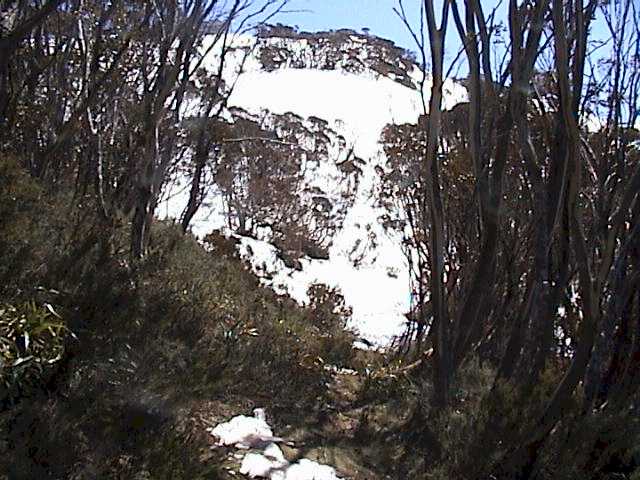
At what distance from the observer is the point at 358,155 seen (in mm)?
31469

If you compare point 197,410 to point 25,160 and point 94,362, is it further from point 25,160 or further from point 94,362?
point 25,160

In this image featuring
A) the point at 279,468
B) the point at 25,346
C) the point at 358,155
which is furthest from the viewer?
the point at 358,155

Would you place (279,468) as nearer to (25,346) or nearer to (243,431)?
(243,431)

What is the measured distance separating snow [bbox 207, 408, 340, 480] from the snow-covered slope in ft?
16.9

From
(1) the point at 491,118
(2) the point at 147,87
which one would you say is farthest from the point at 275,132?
(1) the point at 491,118

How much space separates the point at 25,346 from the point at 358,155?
28.4 metres

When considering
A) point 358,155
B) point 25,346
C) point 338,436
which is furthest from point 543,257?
point 358,155

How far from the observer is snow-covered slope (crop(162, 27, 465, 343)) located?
1577 centimetres

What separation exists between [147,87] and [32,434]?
17.9ft

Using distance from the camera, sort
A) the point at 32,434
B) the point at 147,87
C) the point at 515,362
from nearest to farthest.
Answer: the point at 32,434
the point at 515,362
the point at 147,87

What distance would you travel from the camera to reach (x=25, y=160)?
7.10 m

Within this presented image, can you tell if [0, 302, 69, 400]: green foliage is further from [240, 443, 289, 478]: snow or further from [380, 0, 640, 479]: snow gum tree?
[380, 0, 640, 479]: snow gum tree

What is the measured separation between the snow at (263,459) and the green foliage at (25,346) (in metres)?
1.19

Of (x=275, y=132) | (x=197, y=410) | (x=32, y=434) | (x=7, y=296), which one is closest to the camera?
(x=32, y=434)
